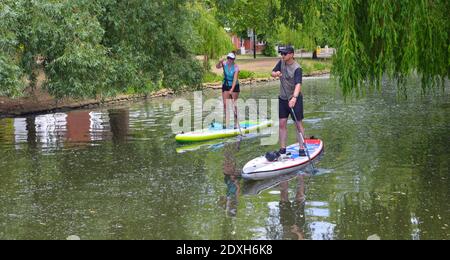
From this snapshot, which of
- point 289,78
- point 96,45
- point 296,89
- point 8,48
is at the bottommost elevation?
point 296,89

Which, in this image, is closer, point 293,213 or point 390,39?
point 293,213

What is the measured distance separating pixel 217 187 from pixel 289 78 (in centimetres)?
261

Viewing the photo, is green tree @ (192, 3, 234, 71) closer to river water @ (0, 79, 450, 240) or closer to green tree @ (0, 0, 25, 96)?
river water @ (0, 79, 450, 240)

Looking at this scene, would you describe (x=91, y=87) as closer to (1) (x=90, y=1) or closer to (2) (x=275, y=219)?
(1) (x=90, y=1)

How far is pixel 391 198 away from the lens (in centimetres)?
981

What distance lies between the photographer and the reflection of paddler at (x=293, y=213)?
8.20 meters

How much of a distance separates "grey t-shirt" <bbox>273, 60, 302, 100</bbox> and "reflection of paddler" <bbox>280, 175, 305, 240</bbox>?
2006 mm

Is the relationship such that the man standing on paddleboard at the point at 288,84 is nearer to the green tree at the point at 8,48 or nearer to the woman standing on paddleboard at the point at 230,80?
the woman standing on paddleboard at the point at 230,80

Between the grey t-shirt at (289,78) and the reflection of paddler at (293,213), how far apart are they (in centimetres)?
201

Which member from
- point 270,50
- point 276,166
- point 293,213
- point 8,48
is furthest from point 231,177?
point 270,50

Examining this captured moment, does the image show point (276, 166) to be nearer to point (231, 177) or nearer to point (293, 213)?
point (231, 177)

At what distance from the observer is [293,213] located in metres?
9.13

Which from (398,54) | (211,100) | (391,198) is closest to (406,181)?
(391,198)

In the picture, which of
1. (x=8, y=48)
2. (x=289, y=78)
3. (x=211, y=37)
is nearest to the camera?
(x=289, y=78)
